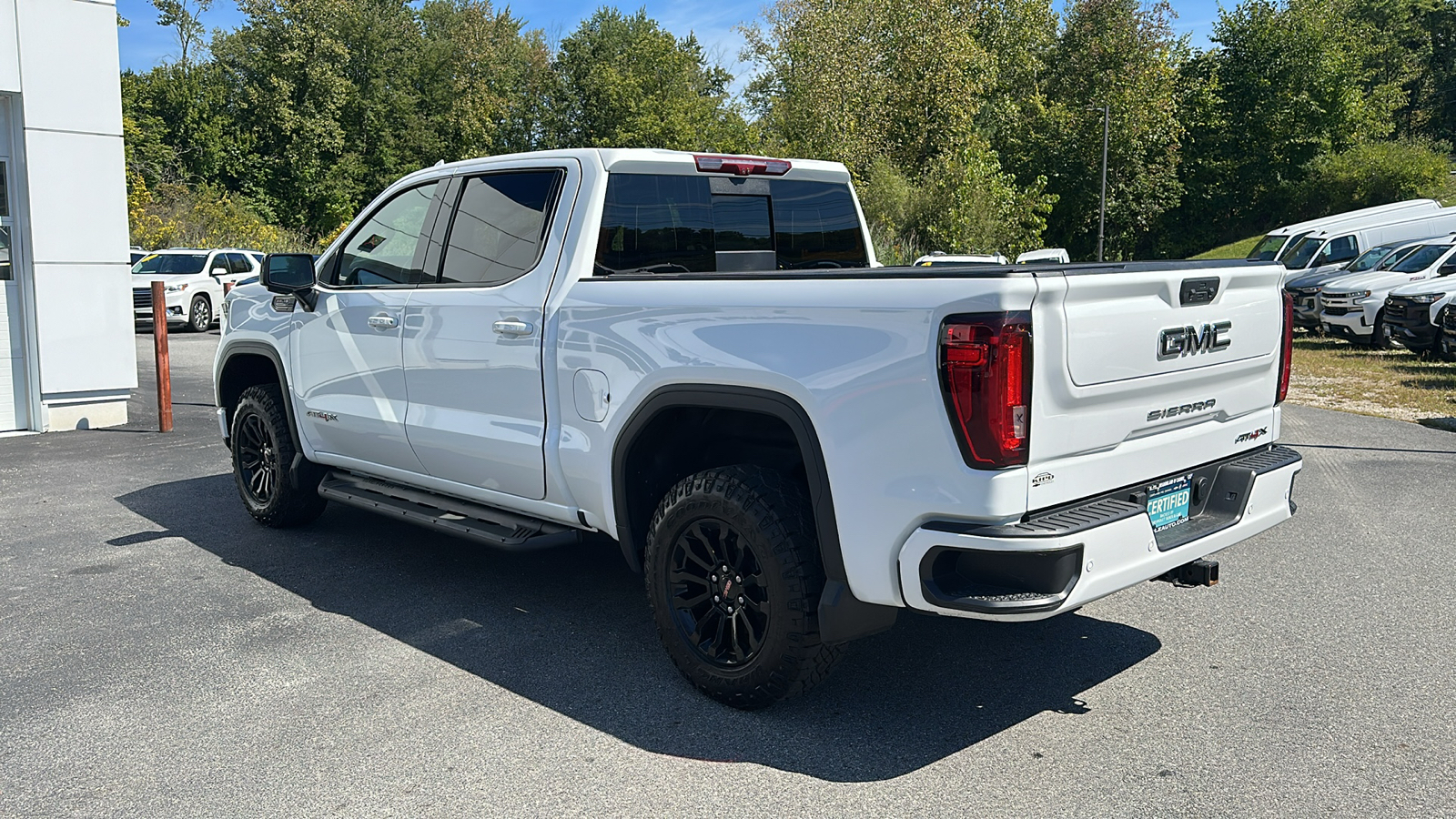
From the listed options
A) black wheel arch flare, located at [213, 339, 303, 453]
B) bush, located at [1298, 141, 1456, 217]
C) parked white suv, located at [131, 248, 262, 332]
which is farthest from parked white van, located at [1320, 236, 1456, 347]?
bush, located at [1298, 141, 1456, 217]

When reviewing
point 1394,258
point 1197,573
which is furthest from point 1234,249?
point 1197,573

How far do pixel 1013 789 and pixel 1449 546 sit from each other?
4256 millimetres

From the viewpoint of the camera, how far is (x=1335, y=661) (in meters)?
4.60

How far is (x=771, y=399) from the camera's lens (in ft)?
12.8

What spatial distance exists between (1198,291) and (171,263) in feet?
74.7

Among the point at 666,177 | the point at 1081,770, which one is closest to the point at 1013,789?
the point at 1081,770

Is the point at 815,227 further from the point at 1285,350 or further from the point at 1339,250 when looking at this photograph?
the point at 1339,250

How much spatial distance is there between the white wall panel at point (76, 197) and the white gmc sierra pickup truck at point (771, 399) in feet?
18.6

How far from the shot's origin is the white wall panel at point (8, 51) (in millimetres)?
9883

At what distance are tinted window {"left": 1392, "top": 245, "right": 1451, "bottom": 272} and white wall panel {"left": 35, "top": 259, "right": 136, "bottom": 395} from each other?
19.0 metres

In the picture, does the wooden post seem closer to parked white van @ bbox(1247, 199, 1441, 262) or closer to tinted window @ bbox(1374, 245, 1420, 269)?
tinted window @ bbox(1374, 245, 1420, 269)

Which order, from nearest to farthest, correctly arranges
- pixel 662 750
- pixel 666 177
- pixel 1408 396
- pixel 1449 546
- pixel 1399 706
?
pixel 662 750
pixel 1399 706
pixel 666 177
pixel 1449 546
pixel 1408 396

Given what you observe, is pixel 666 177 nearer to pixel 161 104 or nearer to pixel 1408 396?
pixel 1408 396

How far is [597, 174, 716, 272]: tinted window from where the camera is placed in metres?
4.89
